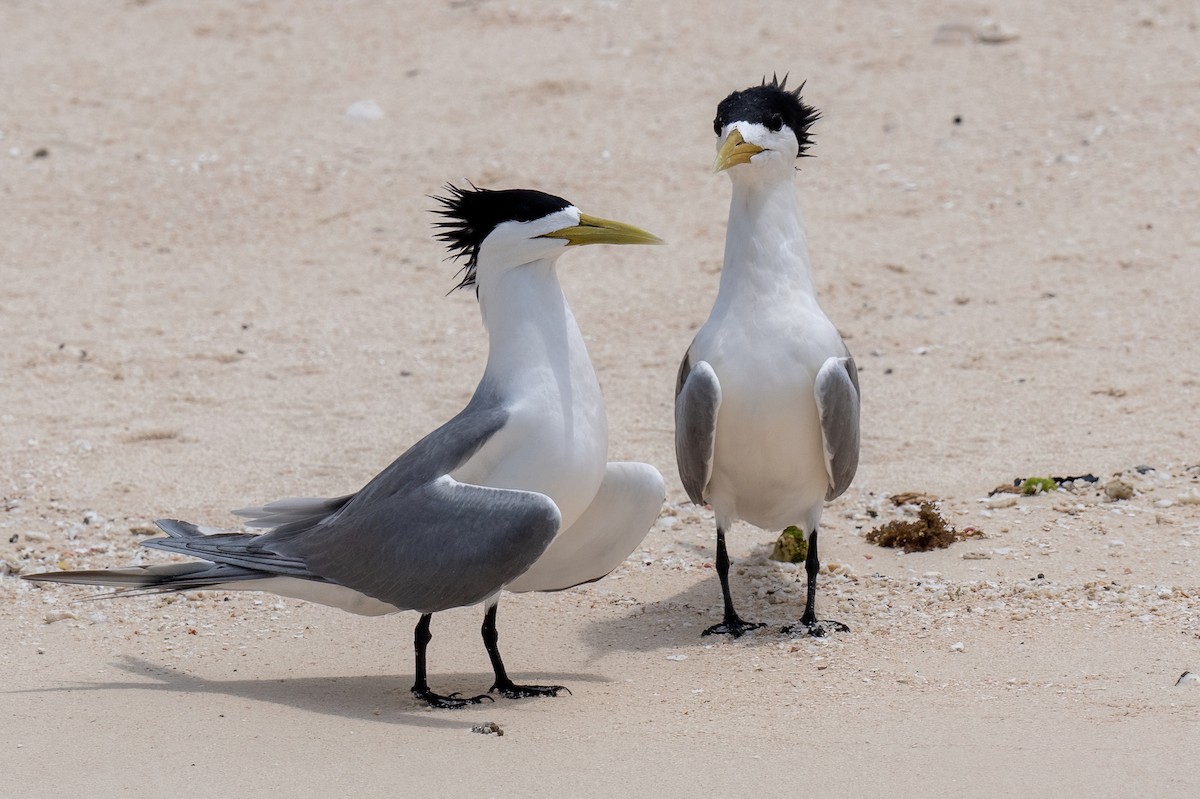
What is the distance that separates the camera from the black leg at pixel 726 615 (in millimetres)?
6098

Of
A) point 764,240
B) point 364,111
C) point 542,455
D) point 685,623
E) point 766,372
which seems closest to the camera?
point 542,455

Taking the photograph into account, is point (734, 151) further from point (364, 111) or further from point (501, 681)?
point (364, 111)

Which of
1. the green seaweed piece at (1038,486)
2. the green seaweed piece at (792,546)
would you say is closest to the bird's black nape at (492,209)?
the green seaweed piece at (792,546)

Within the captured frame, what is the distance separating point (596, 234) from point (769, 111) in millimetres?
1040

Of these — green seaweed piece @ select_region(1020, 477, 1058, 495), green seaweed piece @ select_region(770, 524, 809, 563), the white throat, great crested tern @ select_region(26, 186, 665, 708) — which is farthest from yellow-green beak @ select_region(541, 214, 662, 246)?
green seaweed piece @ select_region(1020, 477, 1058, 495)

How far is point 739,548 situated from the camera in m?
7.20

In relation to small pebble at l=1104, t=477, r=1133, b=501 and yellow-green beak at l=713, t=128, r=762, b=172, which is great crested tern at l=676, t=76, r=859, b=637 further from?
small pebble at l=1104, t=477, r=1133, b=501

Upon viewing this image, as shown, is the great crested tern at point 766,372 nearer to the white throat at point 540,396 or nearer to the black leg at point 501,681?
the white throat at point 540,396

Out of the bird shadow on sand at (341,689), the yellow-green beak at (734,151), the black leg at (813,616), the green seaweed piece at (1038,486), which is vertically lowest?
the bird shadow on sand at (341,689)

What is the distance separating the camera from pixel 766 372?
19.4 ft

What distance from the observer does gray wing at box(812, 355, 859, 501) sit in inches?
232

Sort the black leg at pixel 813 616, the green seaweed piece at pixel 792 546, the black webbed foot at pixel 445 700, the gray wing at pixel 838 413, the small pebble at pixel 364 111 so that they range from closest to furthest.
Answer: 1. the black webbed foot at pixel 445 700
2. the gray wing at pixel 838 413
3. the black leg at pixel 813 616
4. the green seaweed piece at pixel 792 546
5. the small pebble at pixel 364 111

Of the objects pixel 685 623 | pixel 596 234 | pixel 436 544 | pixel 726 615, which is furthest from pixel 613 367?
pixel 436 544

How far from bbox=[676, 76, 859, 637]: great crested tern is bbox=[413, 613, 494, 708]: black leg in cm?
116
